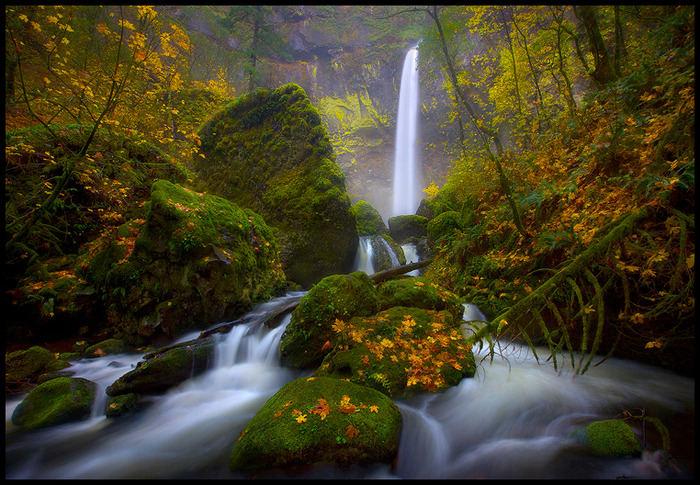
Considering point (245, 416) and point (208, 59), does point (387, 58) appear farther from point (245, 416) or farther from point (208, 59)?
point (245, 416)

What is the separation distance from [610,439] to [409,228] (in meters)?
12.3

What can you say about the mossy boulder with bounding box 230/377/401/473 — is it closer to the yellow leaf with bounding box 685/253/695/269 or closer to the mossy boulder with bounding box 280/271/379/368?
Answer: the mossy boulder with bounding box 280/271/379/368

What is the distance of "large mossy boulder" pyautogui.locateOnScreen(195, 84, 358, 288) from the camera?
28.0 ft

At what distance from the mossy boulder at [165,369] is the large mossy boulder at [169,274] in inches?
40.9

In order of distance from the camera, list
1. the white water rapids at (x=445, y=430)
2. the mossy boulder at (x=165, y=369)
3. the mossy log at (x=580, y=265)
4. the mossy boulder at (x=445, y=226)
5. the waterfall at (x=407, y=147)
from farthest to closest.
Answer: the waterfall at (x=407, y=147) < the mossy boulder at (x=445, y=226) < the mossy boulder at (x=165, y=369) < the mossy log at (x=580, y=265) < the white water rapids at (x=445, y=430)

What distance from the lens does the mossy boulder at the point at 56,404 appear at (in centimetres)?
332

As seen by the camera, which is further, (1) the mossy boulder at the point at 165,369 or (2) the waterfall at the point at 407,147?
(2) the waterfall at the point at 407,147

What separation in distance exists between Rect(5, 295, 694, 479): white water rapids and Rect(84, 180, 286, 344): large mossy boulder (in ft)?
3.98

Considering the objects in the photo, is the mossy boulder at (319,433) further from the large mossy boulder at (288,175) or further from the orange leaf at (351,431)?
the large mossy boulder at (288,175)

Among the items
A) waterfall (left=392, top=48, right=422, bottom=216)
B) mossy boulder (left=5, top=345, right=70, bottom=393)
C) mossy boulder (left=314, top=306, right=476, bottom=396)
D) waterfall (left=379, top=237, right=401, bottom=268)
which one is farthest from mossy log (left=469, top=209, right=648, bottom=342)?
waterfall (left=392, top=48, right=422, bottom=216)

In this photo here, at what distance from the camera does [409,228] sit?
572 inches

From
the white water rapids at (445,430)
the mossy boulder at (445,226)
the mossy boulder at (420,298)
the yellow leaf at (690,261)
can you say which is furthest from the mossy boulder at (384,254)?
the yellow leaf at (690,261)

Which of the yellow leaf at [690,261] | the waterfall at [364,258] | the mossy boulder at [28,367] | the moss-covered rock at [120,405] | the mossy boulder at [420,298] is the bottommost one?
the moss-covered rock at [120,405]

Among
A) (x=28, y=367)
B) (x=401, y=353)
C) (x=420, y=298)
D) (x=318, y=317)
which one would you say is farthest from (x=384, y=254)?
(x=28, y=367)
